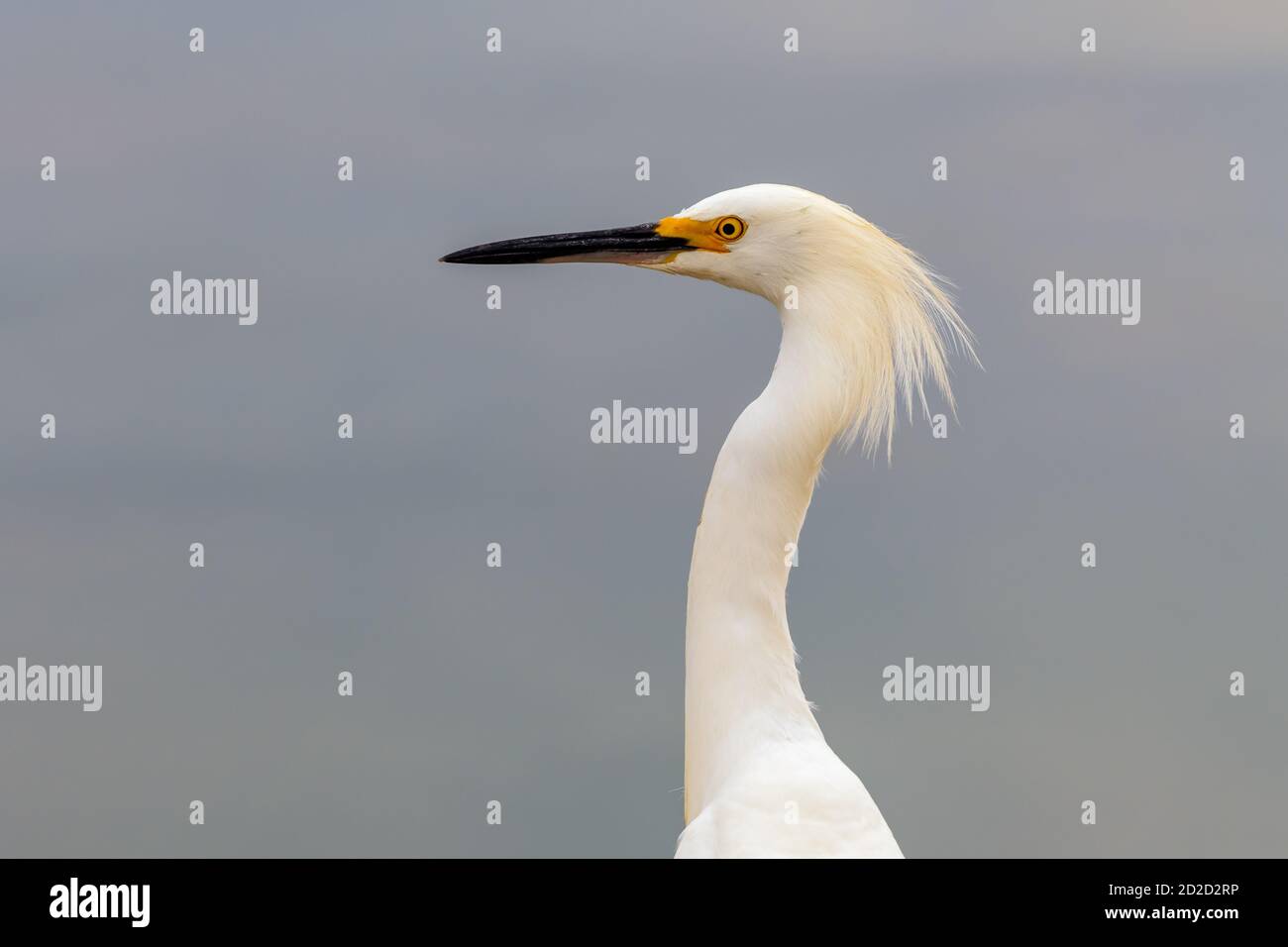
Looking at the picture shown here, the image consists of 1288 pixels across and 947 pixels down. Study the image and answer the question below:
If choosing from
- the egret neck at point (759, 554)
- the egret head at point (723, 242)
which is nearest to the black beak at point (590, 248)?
the egret head at point (723, 242)

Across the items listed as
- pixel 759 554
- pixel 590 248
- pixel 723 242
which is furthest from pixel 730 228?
pixel 759 554

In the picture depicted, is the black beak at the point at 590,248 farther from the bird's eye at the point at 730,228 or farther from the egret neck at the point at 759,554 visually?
the egret neck at the point at 759,554

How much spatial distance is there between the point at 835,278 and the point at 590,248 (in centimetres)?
90

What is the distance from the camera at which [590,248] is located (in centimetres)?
452

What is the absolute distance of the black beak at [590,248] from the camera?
4430 millimetres

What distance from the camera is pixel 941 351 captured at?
425 centimetres

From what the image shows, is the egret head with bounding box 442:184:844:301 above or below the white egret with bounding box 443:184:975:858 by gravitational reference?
above

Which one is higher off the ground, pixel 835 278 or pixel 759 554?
pixel 835 278

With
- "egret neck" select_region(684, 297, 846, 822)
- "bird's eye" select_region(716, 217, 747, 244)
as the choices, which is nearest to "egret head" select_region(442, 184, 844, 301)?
"bird's eye" select_region(716, 217, 747, 244)

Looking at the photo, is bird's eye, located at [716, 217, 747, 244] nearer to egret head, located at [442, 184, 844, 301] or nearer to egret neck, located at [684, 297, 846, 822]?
egret head, located at [442, 184, 844, 301]

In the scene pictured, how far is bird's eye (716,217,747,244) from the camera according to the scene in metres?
4.24

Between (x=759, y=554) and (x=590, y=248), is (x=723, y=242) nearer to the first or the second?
(x=590, y=248)
